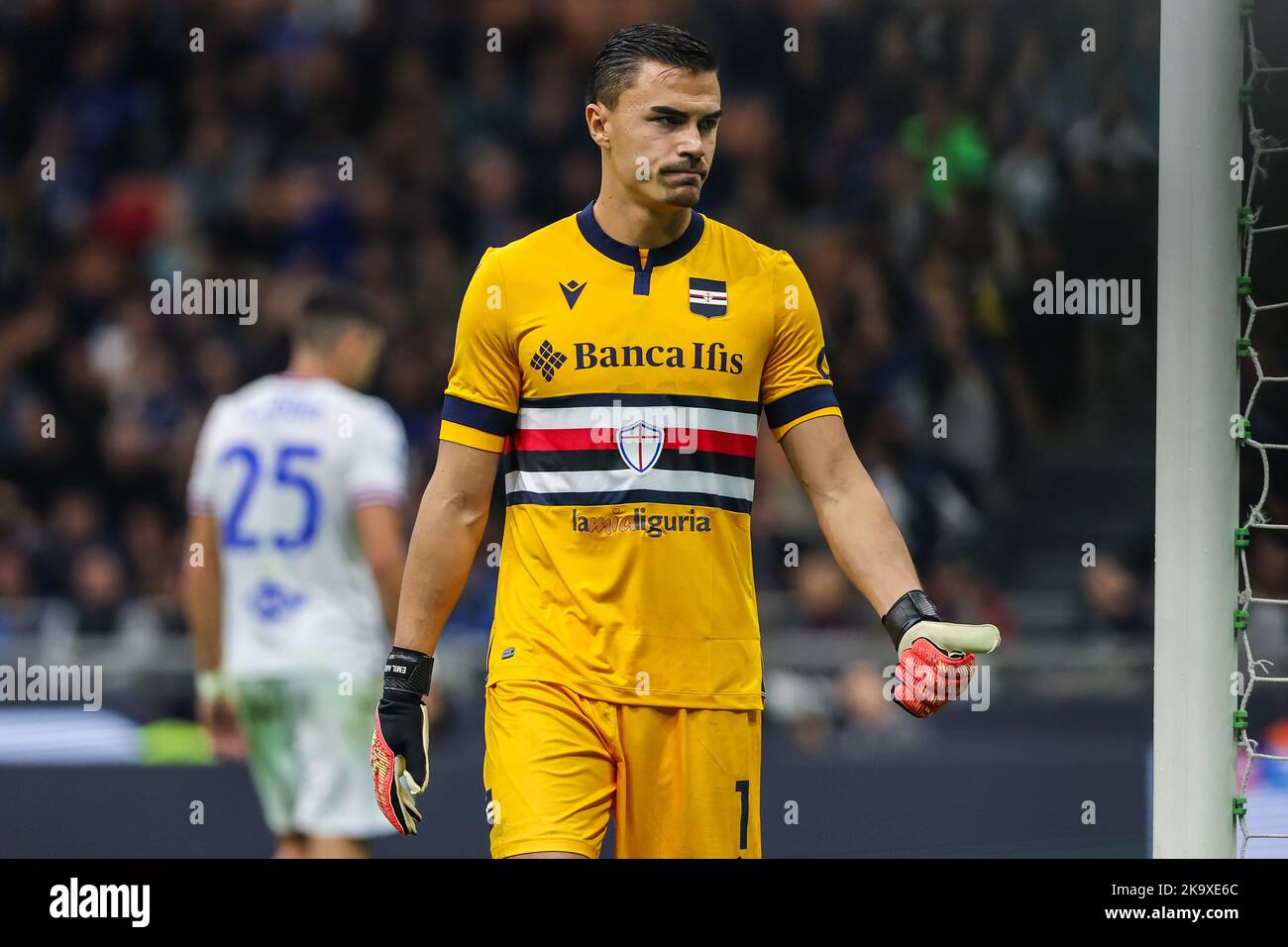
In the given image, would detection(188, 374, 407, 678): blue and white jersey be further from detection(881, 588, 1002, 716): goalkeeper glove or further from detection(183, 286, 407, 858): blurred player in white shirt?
detection(881, 588, 1002, 716): goalkeeper glove

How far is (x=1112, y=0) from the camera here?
1130 cm

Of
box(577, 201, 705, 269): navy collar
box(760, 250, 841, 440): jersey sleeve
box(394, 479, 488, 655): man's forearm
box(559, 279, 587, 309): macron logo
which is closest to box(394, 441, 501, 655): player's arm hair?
box(394, 479, 488, 655): man's forearm

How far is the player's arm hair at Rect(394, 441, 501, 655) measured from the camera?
3928 mm

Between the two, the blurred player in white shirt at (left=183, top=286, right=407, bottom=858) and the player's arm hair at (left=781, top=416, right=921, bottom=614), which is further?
the blurred player in white shirt at (left=183, top=286, right=407, bottom=858)

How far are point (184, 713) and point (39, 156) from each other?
220 inches

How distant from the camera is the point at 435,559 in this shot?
12.9ft

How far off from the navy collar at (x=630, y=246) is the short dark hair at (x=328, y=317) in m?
2.27

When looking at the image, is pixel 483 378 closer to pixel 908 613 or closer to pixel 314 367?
pixel 908 613

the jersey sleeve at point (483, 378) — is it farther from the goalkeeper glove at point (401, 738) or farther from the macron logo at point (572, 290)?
the goalkeeper glove at point (401, 738)

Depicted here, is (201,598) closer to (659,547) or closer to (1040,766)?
(659,547)

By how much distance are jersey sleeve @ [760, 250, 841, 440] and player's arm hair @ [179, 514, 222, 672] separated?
273cm
